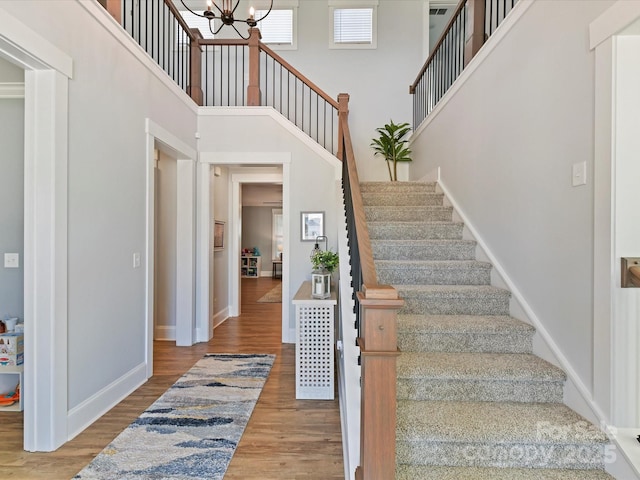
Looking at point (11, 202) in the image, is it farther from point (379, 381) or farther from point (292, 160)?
point (379, 381)

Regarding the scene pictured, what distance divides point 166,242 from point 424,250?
324 cm

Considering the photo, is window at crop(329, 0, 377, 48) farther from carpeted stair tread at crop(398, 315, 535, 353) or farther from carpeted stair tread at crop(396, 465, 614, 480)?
carpeted stair tread at crop(396, 465, 614, 480)

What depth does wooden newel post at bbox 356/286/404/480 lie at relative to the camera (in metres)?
1.27

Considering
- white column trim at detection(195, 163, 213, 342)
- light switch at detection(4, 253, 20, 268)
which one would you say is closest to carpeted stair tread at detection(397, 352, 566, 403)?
light switch at detection(4, 253, 20, 268)

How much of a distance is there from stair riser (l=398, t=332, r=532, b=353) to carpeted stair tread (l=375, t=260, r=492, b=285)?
2.12 ft

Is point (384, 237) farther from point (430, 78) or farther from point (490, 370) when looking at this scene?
point (430, 78)

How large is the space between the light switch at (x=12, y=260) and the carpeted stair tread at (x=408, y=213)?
301cm

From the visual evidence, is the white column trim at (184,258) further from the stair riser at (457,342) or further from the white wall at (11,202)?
the stair riser at (457,342)

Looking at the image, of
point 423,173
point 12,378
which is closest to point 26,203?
point 12,378

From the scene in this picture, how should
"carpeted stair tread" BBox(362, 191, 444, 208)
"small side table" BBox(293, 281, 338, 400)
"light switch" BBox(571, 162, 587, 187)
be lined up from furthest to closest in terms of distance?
1. "carpeted stair tread" BBox(362, 191, 444, 208)
2. "small side table" BBox(293, 281, 338, 400)
3. "light switch" BBox(571, 162, 587, 187)

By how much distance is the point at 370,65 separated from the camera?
19.4 ft

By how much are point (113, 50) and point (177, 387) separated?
281 cm

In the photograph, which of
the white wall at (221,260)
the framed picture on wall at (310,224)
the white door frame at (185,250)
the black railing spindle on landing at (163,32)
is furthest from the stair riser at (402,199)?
the black railing spindle on landing at (163,32)

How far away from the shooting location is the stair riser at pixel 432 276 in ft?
9.31
